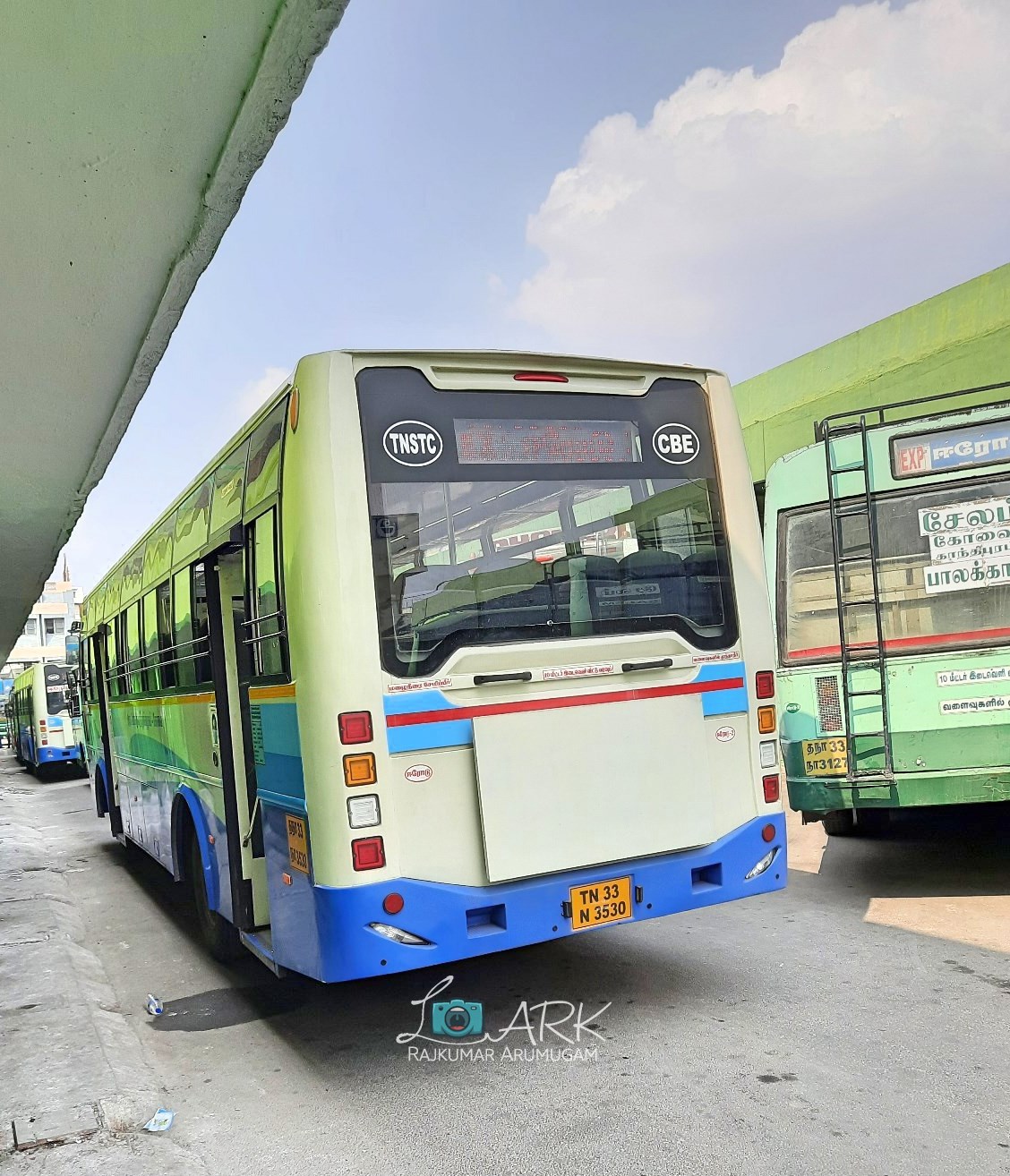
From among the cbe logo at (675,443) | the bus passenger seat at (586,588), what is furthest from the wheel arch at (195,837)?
the cbe logo at (675,443)

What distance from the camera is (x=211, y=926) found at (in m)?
6.92

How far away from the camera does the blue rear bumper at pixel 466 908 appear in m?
4.45

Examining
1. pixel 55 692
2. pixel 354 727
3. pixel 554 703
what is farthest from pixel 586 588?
pixel 55 692

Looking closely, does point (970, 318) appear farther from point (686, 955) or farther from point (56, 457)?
point (56, 457)

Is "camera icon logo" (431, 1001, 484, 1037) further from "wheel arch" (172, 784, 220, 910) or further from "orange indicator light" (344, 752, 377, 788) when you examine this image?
"wheel arch" (172, 784, 220, 910)

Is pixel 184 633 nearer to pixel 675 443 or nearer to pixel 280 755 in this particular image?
pixel 280 755

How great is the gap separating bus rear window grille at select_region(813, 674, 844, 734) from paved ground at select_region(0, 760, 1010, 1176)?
3.87 feet

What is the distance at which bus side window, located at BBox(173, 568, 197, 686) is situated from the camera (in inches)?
266

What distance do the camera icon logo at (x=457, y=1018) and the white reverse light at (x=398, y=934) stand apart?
873 mm

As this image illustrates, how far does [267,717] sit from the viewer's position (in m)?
5.26

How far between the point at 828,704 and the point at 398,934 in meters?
4.00

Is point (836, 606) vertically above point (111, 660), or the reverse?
point (111, 660)

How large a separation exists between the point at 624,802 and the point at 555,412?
73.5 inches

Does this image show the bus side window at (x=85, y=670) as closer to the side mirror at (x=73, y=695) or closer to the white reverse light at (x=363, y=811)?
the side mirror at (x=73, y=695)
